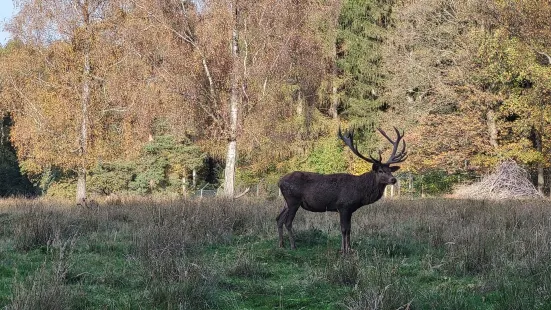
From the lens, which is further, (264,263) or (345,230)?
(345,230)

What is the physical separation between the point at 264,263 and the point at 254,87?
13.0m

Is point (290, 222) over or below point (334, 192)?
below

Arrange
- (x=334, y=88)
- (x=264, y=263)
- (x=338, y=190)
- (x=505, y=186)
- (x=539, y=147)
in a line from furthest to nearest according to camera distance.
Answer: (x=334, y=88) < (x=539, y=147) < (x=505, y=186) < (x=338, y=190) < (x=264, y=263)

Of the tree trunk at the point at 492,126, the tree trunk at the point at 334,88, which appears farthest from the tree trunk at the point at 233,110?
the tree trunk at the point at 334,88

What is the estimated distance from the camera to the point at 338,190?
29.8 ft

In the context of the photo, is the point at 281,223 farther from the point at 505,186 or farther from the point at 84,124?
the point at 505,186

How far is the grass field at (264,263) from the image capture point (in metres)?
5.26

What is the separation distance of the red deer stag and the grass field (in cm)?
46

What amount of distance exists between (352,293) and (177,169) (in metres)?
27.0

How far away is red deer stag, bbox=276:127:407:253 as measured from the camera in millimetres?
8898

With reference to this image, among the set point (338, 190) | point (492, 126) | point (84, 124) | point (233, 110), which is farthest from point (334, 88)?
point (338, 190)

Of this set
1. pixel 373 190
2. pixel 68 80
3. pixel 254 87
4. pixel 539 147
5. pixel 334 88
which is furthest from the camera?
pixel 334 88

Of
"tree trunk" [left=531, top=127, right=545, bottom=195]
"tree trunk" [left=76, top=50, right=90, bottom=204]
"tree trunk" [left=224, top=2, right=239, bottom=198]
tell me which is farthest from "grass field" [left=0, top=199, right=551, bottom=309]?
"tree trunk" [left=531, top=127, right=545, bottom=195]

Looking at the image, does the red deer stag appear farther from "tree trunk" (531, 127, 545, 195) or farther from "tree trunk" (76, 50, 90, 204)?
"tree trunk" (531, 127, 545, 195)
